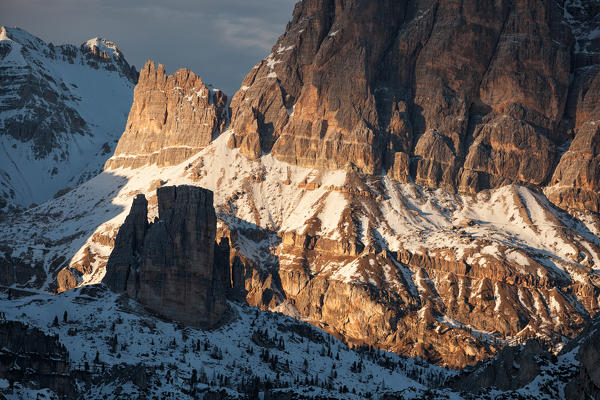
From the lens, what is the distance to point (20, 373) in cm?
18750

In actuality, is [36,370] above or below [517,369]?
below

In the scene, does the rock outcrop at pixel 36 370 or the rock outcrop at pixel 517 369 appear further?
the rock outcrop at pixel 36 370

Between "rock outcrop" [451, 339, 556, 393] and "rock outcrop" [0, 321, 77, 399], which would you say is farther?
"rock outcrop" [0, 321, 77, 399]

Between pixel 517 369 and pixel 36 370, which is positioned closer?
pixel 517 369

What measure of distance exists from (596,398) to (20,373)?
85.6 m

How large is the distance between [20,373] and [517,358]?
2998 inches

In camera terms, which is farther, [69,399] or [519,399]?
[69,399]

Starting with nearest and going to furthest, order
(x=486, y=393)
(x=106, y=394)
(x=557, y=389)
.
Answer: (x=557, y=389) → (x=486, y=393) → (x=106, y=394)

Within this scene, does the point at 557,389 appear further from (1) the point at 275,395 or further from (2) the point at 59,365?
(2) the point at 59,365

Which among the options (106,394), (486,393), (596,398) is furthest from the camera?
(106,394)

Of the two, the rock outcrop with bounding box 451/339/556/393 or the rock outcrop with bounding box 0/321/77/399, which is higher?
the rock outcrop with bounding box 451/339/556/393

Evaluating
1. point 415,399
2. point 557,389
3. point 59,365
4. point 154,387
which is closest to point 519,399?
point 557,389

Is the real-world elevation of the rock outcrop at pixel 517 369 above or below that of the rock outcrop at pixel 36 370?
above

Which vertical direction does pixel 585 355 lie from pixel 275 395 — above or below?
above
